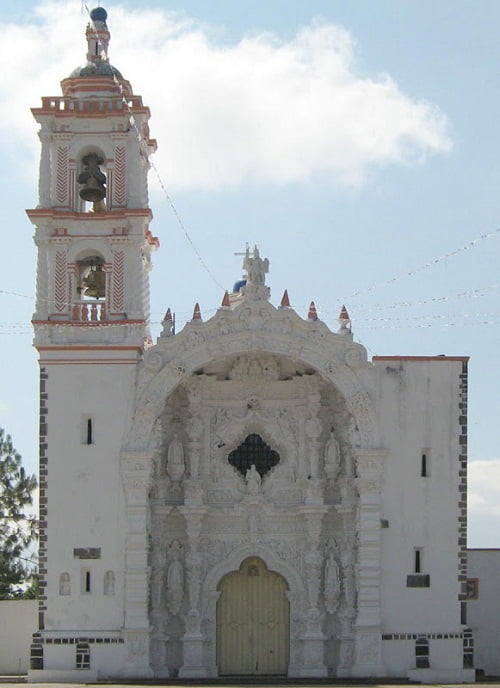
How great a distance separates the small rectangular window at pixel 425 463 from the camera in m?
47.7

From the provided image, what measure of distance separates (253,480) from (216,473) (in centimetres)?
103

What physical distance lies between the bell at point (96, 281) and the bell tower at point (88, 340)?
0.04 m

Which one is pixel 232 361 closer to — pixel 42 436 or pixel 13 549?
pixel 42 436

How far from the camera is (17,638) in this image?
5075cm

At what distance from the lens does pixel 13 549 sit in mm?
58594

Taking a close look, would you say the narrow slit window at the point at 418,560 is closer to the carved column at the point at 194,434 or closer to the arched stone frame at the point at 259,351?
the arched stone frame at the point at 259,351

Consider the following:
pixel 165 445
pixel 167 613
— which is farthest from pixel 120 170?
pixel 167 613

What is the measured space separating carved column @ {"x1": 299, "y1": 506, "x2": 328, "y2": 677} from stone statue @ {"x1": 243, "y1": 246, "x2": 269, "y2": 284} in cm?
579

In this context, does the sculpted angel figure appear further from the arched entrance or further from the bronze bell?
the bronze bell

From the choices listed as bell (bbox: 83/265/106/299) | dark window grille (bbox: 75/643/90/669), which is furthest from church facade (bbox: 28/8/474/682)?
bell (bbox: 83/265/106/299)

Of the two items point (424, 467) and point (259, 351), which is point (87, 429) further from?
point (424, 467)

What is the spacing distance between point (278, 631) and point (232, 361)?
6.88 m

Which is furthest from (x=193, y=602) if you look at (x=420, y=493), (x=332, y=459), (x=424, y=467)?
(x=424, y=467)

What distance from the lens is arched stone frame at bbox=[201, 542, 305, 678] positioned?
48562mm
